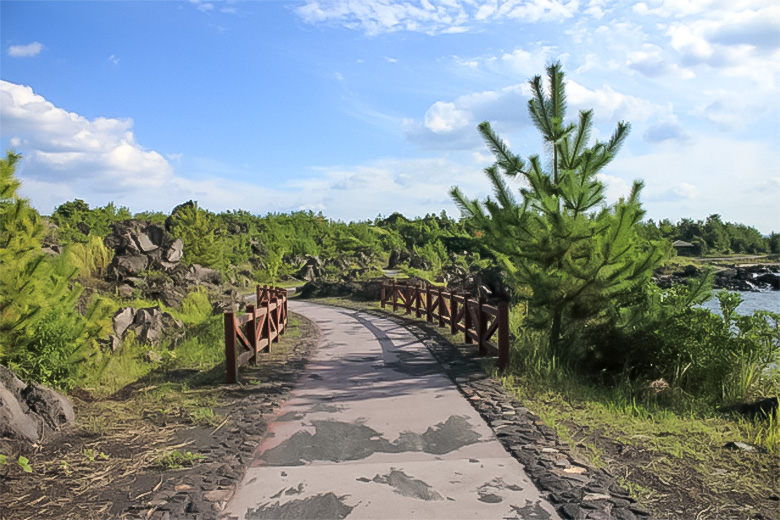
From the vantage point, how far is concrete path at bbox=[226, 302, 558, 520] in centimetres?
389

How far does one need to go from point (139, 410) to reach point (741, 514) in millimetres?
5966

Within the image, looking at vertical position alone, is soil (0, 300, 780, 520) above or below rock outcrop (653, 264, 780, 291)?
below

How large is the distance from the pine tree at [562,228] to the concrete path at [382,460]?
2266 mm

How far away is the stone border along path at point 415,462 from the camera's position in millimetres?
3891

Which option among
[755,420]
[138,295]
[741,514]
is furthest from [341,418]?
[138,295]

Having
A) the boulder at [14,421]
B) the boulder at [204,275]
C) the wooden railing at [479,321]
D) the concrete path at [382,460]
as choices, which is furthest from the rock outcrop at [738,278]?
the boulder at [14,421]

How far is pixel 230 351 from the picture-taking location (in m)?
7.96

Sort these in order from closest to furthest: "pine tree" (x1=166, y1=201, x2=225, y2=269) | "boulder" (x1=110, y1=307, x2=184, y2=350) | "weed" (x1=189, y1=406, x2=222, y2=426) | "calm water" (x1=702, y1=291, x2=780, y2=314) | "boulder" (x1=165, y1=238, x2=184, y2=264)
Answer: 1. "weed" (x1=189, y1=406, x2=222, y2=426)
2. "boulder" (x1=110, y1=307, x2=184, y2=350)
3. "boulder" (x1=165, y1=238, x2=184, y2=264)
4. "pine tree" (x1=166, y1=201, x2=225, y2=269)
5. "calm water" (x1=702, y1=291, x2=780, y2=314)

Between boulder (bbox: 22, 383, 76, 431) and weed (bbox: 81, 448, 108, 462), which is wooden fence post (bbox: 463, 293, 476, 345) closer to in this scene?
boulder (bbox: 22, 383, 76, 431)

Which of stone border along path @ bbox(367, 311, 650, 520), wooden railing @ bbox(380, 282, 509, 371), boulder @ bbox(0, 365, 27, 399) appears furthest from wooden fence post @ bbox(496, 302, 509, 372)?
boulder @ bbox(0, 365, 27, 399)

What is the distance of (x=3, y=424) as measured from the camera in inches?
196

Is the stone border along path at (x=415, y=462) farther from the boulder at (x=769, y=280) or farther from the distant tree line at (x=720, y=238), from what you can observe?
the distant tree line at (x=720, y=238)

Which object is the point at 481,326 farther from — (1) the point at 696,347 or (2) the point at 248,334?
(2) the point at 248,334

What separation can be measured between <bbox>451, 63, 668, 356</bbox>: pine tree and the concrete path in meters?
2.27
